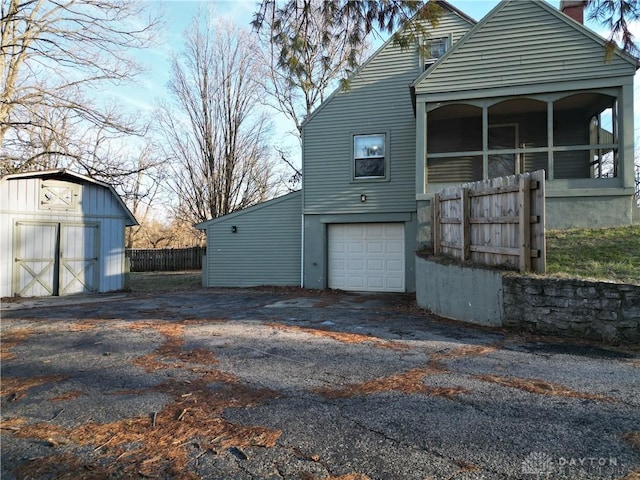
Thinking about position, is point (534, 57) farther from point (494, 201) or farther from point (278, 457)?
point (278, 457)

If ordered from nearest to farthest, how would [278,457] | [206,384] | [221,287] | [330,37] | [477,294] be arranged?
1. [278,457]
2. [206,384]
3. [330,37]
4. [477,294]
5. [221,287]

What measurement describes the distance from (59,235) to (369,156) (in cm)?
925

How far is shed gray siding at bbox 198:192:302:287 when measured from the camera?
13.3m

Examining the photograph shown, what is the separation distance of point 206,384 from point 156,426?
89cm

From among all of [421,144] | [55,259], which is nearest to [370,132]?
[421,144]

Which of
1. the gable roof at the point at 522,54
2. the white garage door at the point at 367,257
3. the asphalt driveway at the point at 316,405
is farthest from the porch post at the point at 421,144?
the asphalt driveway at the point at 316,405

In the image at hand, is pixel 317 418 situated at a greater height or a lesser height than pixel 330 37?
lesser

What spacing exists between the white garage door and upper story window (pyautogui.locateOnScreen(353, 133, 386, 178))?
5.12 ft

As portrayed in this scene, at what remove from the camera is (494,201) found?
22.1 ft

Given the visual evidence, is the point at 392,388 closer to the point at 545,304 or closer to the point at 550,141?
the point at 545,304

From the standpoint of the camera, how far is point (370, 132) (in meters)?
12.5

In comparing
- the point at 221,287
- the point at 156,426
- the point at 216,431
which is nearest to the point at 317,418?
the point at 216,431

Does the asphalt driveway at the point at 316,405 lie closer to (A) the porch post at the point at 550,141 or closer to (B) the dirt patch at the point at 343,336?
(B) the dirt patch at the point at 343,336

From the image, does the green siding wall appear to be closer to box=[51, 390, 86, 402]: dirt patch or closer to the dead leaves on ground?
the dead leaves on ground
